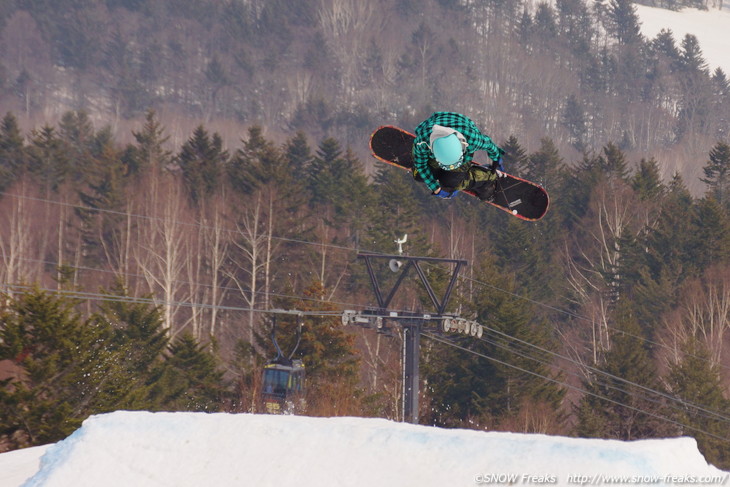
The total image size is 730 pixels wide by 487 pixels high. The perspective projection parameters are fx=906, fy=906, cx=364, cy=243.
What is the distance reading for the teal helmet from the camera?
20.0ft

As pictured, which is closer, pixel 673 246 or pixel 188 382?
pixel 188 382

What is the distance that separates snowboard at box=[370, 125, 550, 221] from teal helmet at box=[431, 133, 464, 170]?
3.26ft

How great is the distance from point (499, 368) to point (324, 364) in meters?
9.15

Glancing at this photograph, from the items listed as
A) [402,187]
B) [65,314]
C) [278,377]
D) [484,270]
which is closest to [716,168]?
[402,187]

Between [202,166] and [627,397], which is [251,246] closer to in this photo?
[202,166]

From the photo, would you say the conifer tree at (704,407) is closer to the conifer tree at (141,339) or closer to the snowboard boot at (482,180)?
the conifer tree at (141,339)

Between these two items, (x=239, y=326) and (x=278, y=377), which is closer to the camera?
(x=278, y=377)

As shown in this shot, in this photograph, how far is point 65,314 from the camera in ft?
76.9

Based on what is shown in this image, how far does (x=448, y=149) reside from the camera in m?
6.10

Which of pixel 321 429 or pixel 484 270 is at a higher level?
pixel 484 270

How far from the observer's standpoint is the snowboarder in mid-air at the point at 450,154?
241 inches

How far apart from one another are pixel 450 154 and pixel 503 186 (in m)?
1.21

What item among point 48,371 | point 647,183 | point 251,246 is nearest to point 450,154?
point 48,371

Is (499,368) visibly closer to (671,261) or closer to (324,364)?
(324,364)
